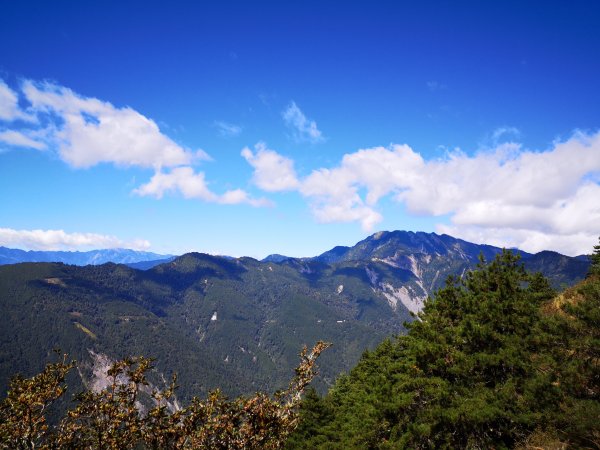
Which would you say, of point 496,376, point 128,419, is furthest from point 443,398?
point 128,419

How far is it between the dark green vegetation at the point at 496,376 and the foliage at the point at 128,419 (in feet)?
46.0

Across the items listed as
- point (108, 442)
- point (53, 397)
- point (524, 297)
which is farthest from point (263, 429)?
point (524, 297)

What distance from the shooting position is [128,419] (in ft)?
45.5

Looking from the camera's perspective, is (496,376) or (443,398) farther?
(443,398)

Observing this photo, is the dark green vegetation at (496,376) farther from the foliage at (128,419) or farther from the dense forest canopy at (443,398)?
the foliage at (128,419)

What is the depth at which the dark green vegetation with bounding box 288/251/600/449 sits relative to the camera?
65.1 feet

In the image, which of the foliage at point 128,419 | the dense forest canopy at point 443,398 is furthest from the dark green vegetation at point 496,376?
the foliage at point 128,419

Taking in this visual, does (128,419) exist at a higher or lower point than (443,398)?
higher

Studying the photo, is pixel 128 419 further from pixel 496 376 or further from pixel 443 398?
pixel 496 376

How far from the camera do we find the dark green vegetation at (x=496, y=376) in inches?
781

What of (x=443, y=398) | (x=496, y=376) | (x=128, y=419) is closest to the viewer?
(x=128, y=419)

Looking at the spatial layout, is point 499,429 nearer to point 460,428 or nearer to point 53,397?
point 460,428

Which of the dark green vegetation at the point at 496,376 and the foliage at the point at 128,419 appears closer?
the foliage at the point at 128,419

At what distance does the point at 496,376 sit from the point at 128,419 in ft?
74.2
